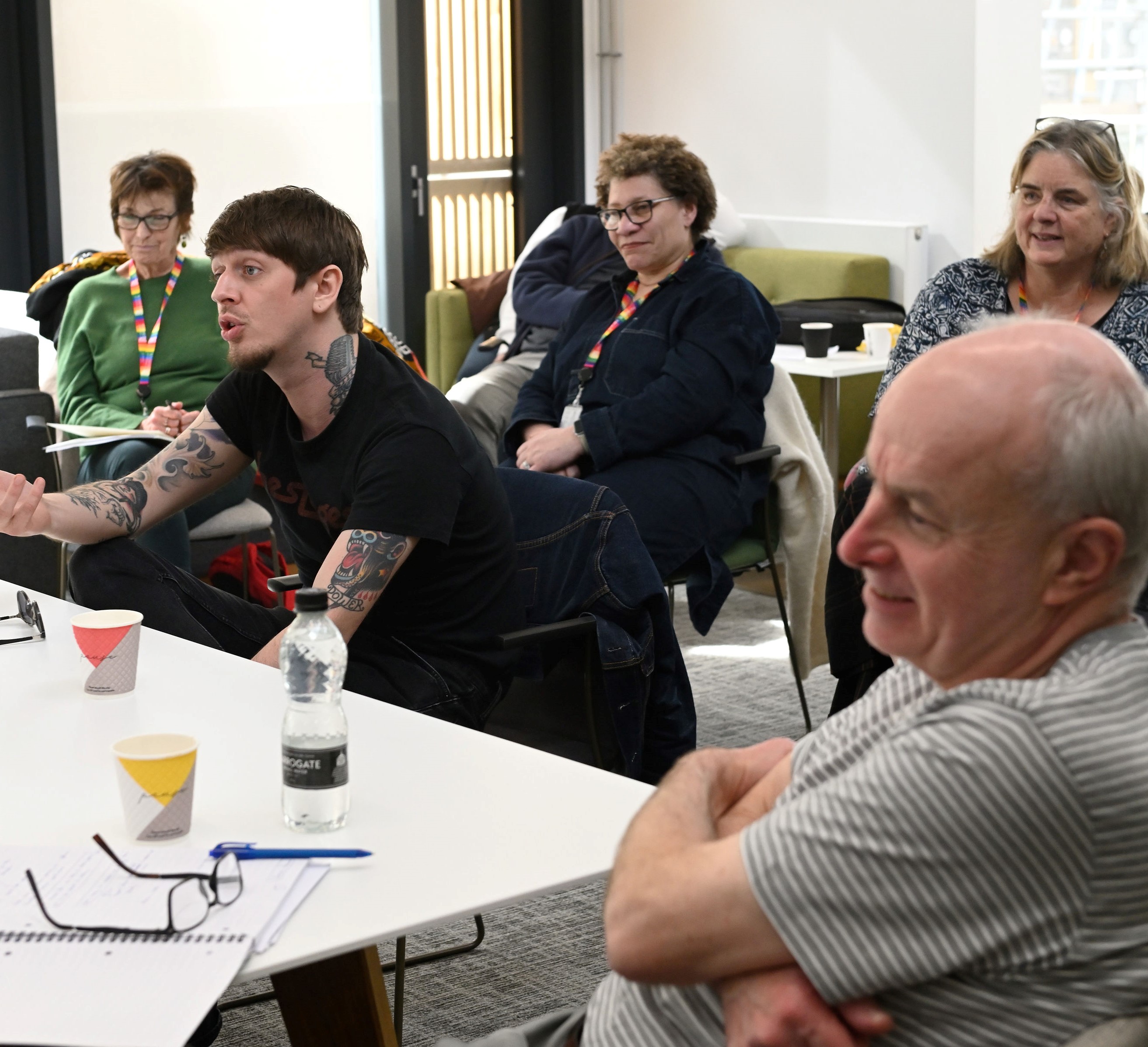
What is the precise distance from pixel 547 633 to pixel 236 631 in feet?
1.81

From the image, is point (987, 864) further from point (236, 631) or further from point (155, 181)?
point (155, 181)

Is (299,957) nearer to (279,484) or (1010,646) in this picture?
(1010,646)

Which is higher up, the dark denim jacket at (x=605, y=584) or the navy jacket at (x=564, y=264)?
the navy jacket at (x=564, y=264)

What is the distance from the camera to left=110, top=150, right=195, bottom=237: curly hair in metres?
4.34

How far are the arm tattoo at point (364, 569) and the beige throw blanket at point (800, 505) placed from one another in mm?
1479

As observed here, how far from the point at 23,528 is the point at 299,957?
139 centimetres

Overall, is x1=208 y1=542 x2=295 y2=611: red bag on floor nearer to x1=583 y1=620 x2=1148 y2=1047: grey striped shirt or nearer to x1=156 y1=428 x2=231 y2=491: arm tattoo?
x1=156 y1=428 x2=231 y2=491: arm tattoo

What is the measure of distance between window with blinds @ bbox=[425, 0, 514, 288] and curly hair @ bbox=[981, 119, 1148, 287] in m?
4.29

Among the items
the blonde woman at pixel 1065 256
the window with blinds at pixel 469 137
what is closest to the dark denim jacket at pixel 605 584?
the blonde woman at pixel 1065 256

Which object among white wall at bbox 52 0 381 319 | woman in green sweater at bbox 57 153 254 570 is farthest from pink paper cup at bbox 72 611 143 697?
white wall at bbox 52 0 381 319

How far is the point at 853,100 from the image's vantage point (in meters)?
6.48

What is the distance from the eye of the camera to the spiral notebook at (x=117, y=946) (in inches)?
42.6

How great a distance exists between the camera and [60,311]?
189 inches

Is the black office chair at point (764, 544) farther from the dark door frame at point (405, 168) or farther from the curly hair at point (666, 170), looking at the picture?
the dark door frame at point (405, 168)
